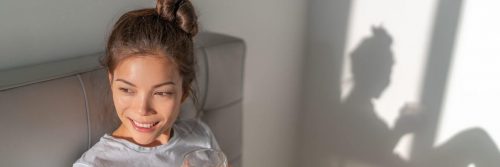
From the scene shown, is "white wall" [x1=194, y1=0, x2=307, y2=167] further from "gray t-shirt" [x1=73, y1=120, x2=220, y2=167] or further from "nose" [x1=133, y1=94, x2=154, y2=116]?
"nose" [x1=133, y1=94, x2=154, y2=116]

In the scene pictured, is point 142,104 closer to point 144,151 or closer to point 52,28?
point 144,151

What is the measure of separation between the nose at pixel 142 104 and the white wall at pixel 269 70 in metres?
0.55

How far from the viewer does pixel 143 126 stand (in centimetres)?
106

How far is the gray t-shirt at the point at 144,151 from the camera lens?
1051mm

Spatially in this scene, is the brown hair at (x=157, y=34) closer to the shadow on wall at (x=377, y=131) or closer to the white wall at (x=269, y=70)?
the white wall at (x=269, y=70)

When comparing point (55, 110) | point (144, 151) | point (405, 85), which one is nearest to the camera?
point (55, 110)

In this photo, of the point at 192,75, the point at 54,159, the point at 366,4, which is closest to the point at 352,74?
the point at 366,4

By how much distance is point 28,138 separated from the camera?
0.95 metres

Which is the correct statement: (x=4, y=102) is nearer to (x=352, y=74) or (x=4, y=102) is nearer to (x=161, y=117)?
(x=161, y=117)

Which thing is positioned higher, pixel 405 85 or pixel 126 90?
pixel 126 90

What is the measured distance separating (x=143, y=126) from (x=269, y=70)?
907 mm

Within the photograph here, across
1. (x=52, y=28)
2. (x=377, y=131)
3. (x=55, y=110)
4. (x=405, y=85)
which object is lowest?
(x=377, y=131)

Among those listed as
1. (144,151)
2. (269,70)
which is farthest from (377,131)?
(144,151)

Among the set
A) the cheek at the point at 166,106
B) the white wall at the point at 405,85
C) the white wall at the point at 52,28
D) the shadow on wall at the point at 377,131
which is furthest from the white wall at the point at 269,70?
the cheek at the point at 166,106
